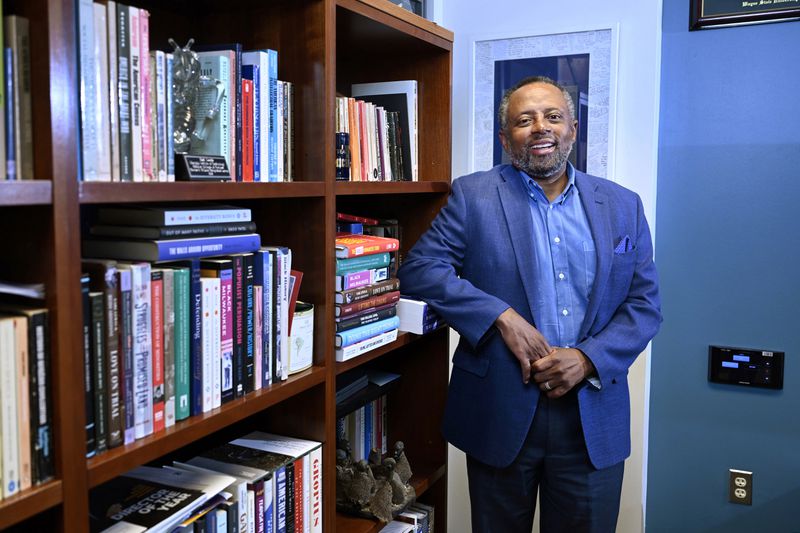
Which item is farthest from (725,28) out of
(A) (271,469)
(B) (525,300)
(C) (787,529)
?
(A) (271,469)

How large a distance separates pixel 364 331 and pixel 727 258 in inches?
52.7

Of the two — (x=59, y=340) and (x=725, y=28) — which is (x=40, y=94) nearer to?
(x=59, y=340)

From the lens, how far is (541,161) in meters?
1.92

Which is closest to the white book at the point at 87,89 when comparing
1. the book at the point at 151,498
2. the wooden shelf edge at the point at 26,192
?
the wooden shelf edge at the point at 26,192

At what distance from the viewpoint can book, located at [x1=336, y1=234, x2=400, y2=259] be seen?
164 cm

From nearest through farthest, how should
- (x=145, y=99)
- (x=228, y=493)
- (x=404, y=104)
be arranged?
(x=145, y=99)
(x=228, y=493)
(x=404, y=104)

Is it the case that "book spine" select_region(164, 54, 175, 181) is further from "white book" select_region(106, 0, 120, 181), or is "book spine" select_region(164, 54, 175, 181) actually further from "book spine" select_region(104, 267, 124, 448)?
"book spine" select_region(104, 267, 124, 448)

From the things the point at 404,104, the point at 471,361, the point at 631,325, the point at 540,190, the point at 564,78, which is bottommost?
the point at 471,361

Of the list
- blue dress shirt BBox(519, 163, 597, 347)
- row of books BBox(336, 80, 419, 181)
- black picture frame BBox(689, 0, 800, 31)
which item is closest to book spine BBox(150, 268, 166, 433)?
row of books BBox(336, 80, 419, 181)

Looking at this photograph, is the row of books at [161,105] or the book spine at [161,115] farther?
the book spine at [161,115]

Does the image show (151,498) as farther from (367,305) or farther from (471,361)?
(471,361)

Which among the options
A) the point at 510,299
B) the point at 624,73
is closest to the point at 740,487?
the point at 510,299

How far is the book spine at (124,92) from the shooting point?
1073 mm

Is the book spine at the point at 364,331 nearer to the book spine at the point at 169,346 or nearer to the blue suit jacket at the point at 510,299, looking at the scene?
the blue suit jacket at the point at 510,299
